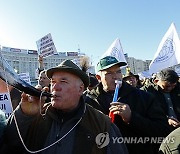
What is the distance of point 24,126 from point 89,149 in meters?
0.56

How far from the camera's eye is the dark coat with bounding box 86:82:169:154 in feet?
9.46

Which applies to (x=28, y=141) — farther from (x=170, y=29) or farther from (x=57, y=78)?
(x=170, y=29)

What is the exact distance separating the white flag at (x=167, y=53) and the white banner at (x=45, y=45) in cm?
329

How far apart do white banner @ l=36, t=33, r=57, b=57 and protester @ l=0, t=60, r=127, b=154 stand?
6339 mm

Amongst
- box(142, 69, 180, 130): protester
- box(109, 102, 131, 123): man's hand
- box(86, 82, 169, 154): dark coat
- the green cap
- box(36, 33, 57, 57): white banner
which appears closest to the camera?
box(109, 102, 131, 123): man's hand

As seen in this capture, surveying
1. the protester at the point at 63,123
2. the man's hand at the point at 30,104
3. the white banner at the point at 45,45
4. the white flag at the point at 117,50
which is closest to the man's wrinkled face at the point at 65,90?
the protester at the point at 63,123

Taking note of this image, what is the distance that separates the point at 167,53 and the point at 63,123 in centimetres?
503

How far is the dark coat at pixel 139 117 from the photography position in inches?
114

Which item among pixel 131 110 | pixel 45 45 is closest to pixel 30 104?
pixel 131 110

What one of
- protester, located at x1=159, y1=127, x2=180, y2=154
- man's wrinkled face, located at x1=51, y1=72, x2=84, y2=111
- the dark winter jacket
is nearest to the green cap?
man's wrinkled face, located at x1=51, y1=72, x2=84, y2=111

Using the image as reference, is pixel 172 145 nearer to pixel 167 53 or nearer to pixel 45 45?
pixel 167 53

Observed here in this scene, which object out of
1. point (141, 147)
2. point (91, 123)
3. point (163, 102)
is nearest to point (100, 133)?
point (91, 123)

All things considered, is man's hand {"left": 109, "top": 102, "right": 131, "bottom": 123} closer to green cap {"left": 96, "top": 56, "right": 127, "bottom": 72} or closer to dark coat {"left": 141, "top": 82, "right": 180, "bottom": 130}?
green cap {"left": 96, "top": 56, "right": 127, "bottom": 72}

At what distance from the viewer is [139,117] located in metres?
2.83
